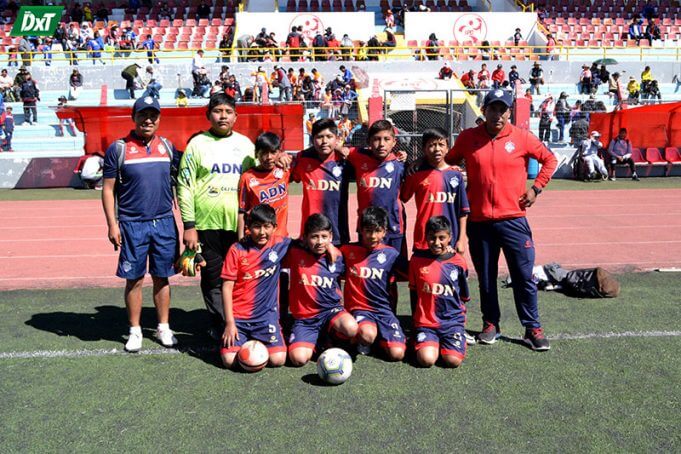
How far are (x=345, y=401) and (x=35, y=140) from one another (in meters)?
17.8

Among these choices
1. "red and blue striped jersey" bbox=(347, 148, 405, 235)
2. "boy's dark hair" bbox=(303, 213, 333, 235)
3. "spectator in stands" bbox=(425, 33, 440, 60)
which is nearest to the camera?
"boy's dark hair" bbox=(303, 213, 333, 235)

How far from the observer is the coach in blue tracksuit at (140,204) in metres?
4.88

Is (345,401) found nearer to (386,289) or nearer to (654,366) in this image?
(386,289)

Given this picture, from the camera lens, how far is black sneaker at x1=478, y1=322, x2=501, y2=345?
5.18 m

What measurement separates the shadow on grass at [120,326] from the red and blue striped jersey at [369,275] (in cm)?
121

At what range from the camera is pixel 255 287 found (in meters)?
4.95

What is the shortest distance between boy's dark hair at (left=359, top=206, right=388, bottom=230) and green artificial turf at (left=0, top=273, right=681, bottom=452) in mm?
1030

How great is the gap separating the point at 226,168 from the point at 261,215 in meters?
0.54

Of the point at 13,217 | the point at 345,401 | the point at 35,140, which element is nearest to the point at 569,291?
the point at 345,401

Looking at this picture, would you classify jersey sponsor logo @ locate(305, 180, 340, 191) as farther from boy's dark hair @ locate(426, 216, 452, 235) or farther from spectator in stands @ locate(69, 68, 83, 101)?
spectator in stands @ locate(69, 68, 83, 101)

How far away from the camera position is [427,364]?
4.70 meters

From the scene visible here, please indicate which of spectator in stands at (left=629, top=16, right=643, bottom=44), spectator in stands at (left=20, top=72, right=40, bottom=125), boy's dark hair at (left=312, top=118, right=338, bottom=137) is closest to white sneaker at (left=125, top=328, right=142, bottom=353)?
boy's dark hair at (left=312, top=118, right=338, bottom=137)

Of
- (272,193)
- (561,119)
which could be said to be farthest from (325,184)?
(561,119)

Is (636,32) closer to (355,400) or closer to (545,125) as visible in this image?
(545,125)
